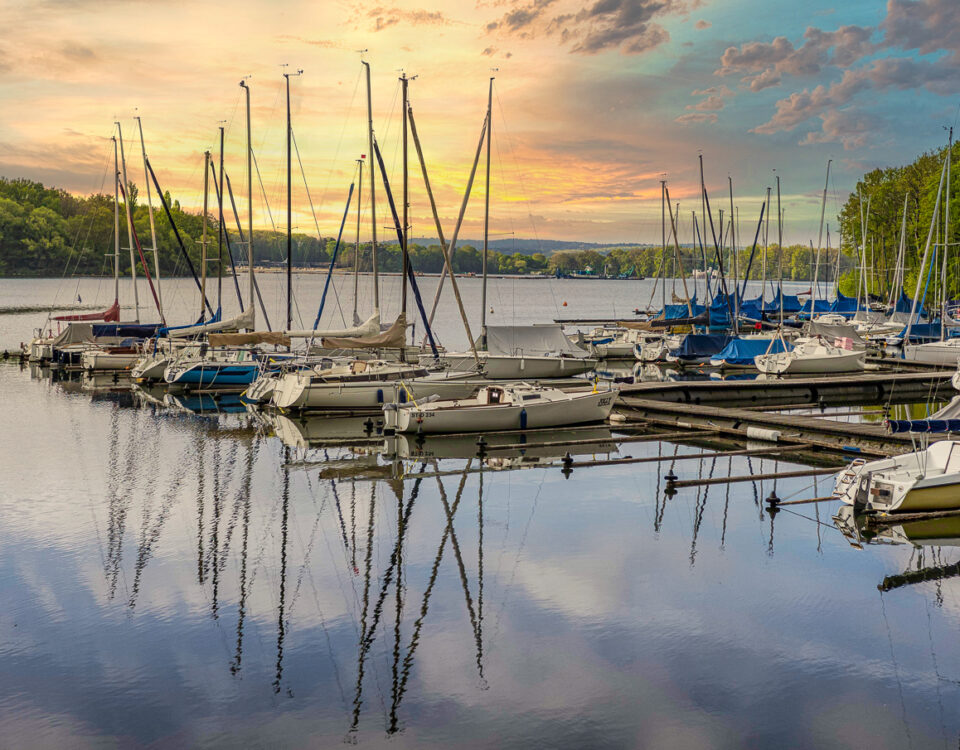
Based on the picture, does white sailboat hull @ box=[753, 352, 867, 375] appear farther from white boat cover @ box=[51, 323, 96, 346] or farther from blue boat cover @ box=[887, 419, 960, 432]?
white boat cover @ box=[51, 323, 96, 346]

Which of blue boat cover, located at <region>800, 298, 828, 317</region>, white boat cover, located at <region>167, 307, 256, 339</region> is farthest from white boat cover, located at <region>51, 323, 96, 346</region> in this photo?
blue boat cover, located at <region>800, 298, 828, 317</region>

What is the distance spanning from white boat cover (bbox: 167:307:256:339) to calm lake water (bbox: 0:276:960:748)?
21.5 metres

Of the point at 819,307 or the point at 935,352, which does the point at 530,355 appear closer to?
the point at 935,352

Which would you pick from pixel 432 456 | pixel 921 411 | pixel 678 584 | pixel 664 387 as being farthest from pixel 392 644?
pixel 921 411

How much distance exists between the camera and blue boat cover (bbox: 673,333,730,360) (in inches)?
2285

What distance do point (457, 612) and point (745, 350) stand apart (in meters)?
42.1

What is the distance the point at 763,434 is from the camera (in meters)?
31.2

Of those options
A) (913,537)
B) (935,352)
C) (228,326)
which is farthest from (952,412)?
(228,326)

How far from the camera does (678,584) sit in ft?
60.2

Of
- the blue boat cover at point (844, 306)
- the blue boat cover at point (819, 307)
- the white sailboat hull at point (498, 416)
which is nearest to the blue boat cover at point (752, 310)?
the blue boat cover at point (819, 307)

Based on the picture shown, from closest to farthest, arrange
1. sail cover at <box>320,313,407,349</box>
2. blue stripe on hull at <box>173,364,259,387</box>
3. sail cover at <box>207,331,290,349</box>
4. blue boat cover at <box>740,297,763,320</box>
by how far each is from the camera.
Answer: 1. sail cover at <box>320,313,407,349</box>
2. sail cover at <box>207,331,290,349</box>
3. blue stripe on hull at <box>173,364,259,387</box>
4. blue boat cover at <box>740,297,763,320</box>

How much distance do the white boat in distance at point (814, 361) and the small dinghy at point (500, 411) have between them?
65.5 ft

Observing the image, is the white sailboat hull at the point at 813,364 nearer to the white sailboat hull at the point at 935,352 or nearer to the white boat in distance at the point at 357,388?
the white sailboat hull at the point at 935,352

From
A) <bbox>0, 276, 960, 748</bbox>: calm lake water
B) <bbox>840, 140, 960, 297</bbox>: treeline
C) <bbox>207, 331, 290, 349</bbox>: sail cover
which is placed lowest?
<bbox>0, 276, 960, 748</bbox>: calm lake water
